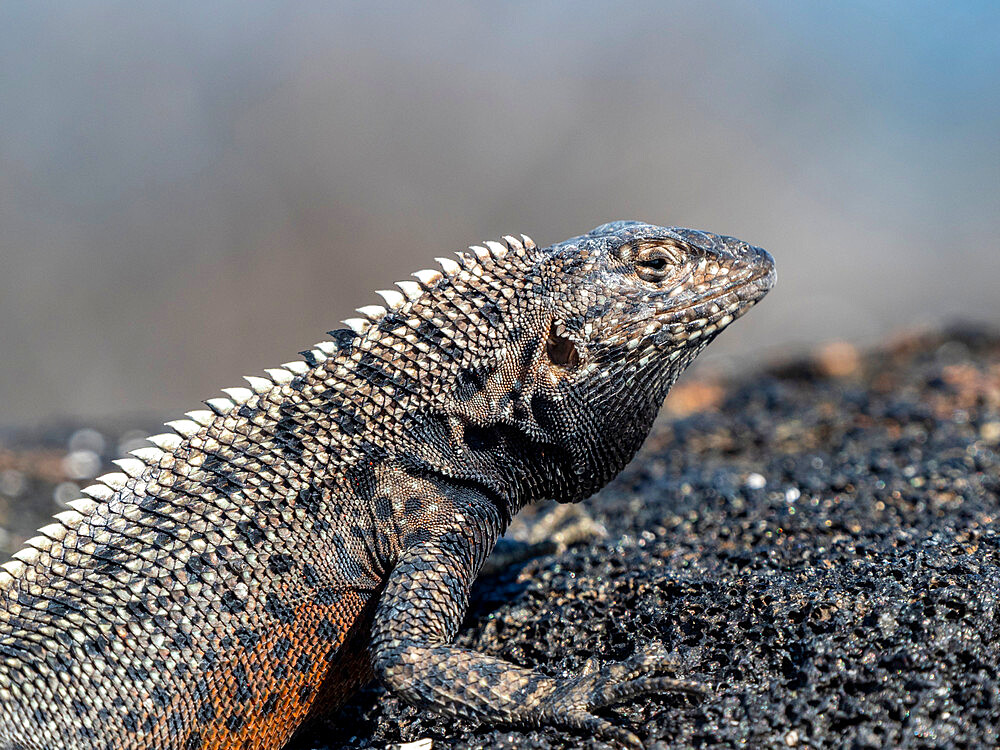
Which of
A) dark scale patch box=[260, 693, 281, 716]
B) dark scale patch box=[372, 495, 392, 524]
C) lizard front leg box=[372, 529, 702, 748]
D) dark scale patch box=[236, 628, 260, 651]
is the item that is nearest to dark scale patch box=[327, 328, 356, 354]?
dark scale patch box=[372, 495, 392, 524]

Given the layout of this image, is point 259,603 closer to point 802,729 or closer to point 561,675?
point 561,675

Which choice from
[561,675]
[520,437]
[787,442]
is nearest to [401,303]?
[520,437]

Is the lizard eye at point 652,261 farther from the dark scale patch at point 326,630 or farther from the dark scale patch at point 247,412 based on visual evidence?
Result: the dark scale patch at point 326,630

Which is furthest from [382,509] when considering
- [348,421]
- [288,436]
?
[288,436]

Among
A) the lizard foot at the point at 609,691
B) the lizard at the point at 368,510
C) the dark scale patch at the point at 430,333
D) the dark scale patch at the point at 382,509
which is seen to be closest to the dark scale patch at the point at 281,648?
the lizard at the point at 368,510

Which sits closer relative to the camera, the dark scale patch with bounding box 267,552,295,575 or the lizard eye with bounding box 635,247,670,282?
the dark scale patch with bounding box 267,552,295,575

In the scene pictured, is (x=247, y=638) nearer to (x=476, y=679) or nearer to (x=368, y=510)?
Answer: (x=368, y=510)

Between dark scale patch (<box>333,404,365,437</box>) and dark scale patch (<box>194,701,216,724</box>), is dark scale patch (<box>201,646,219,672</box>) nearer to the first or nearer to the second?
dark scale patch (<box>194,701,216,724</box>)
